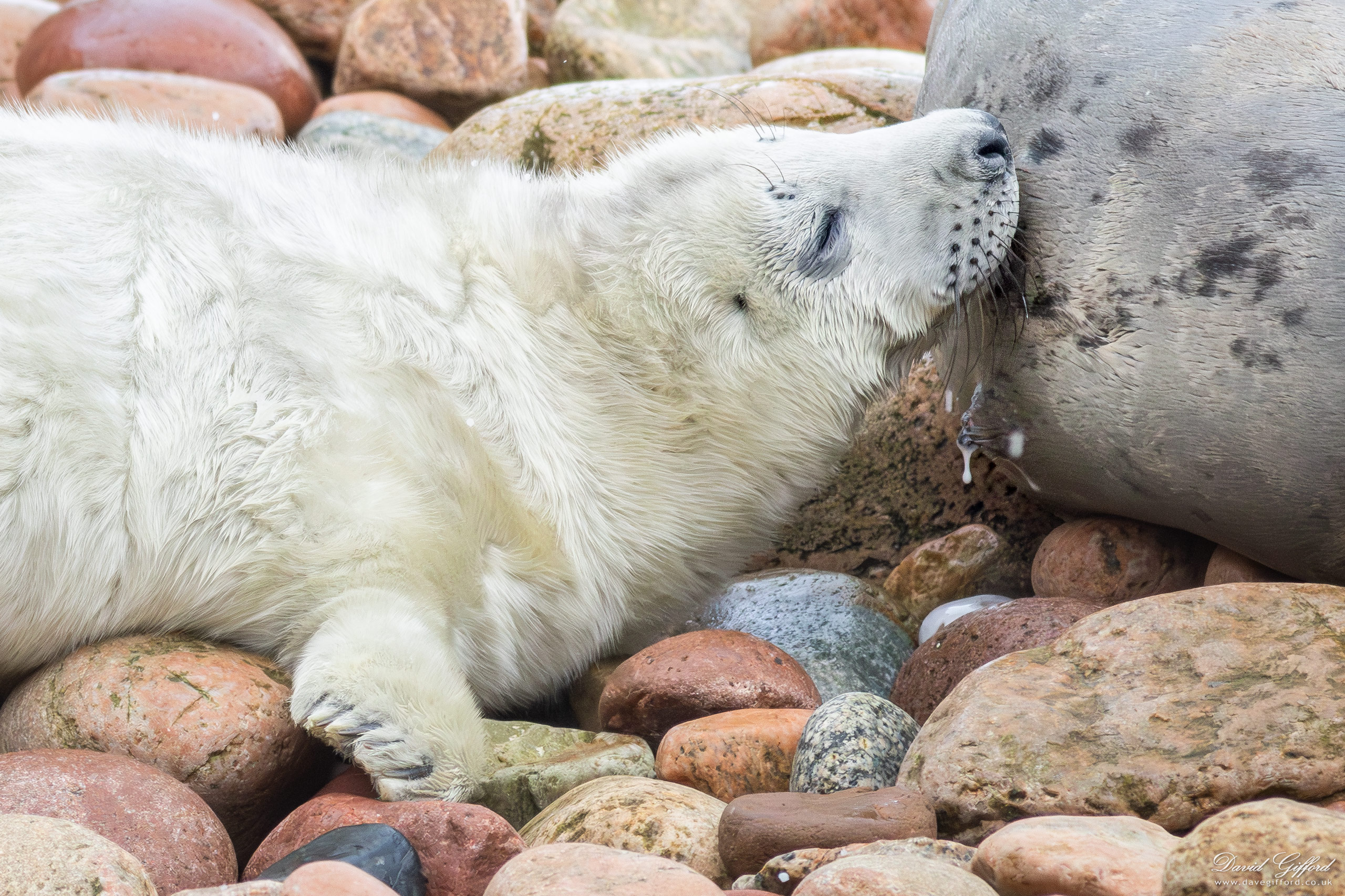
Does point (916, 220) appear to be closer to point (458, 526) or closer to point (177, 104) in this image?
point (458, 526)

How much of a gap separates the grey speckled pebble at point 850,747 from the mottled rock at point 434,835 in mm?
522

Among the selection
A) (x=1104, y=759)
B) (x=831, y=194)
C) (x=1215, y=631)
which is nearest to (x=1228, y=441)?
(x=1215, y=631)

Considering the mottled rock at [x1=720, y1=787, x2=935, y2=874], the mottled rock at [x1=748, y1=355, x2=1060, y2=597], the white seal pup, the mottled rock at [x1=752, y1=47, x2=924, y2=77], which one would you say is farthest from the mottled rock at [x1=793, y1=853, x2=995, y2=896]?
the mottled rock at [x1=752, y1=47, x2=924, y2=77]

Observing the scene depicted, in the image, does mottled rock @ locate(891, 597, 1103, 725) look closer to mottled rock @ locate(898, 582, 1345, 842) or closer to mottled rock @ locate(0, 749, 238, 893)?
mottled rock @ locate(898, 582, 1345, 842)

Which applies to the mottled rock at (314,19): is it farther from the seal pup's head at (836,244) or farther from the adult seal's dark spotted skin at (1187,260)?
the adult seal's dark spotted skin at (1187,260)

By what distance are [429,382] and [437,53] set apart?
14.6 ft

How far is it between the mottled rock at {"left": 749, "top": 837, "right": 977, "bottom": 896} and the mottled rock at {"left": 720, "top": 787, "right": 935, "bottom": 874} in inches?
1.8

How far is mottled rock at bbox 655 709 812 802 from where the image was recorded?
2.31 metres

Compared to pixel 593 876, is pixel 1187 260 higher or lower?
higher

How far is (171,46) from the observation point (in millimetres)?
6066

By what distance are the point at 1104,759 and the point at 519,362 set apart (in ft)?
4.73

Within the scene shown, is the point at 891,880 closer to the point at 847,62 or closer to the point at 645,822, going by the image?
the point at 645,822

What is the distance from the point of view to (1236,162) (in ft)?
7.91

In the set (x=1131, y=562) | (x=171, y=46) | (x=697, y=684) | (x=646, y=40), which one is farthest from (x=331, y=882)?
(x=646, y=40)
